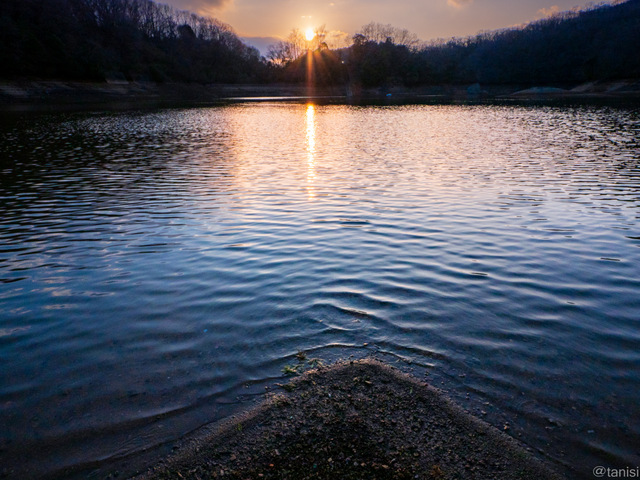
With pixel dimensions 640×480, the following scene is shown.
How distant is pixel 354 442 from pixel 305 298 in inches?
157

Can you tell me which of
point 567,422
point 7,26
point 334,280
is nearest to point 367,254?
point 334,280

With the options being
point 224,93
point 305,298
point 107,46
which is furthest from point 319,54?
point 305,298

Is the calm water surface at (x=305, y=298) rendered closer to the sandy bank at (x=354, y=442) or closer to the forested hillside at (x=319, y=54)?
the sandy bank at (x=354, y=442)

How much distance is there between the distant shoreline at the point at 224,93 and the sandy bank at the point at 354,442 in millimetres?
79723

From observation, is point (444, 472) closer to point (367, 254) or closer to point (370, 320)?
point (370, 320)

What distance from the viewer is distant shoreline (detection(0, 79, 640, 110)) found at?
265 feet

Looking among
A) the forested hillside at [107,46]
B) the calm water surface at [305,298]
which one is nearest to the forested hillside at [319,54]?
the forested hillside at [107,46]

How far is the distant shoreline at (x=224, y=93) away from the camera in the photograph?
8075 centimetres

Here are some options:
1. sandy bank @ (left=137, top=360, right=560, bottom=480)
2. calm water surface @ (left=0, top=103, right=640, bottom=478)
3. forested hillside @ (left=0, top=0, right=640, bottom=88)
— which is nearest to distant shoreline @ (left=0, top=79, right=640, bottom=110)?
forested hillside @ (left=0, top=0, right=640, bottom=88)

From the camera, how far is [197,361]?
5.84 metres

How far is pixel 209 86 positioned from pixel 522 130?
4955 inches

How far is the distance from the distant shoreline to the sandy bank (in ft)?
262

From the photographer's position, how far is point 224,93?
457ft

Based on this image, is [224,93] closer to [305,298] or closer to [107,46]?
[107,46]
